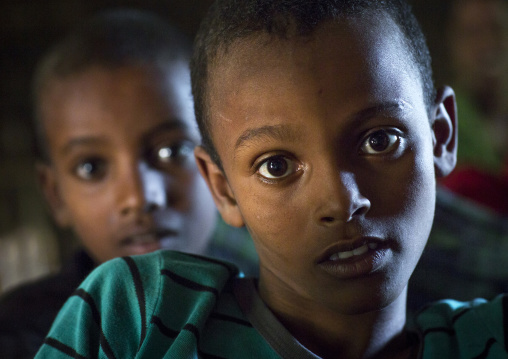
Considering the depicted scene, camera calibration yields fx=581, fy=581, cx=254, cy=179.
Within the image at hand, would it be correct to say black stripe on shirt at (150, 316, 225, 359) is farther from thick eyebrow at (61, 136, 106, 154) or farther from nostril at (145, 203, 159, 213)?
thick eyebrow at (61, 136, 106, 154)

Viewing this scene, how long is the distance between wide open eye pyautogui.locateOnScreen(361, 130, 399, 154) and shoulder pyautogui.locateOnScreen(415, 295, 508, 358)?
28 cm

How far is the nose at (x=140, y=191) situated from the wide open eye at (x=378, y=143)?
57 centimetres

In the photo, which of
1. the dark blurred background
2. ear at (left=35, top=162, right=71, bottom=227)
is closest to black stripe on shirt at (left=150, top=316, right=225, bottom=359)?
ear at (left=35, top=162, right=71, bottom=227)

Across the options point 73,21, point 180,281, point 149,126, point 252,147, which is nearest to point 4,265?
point 73,21

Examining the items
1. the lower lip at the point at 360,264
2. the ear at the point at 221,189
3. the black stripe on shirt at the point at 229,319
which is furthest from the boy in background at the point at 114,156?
the lower lip at the point at 360,264

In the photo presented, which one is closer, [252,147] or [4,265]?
[252,147]

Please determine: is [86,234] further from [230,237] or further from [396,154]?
[396,154]

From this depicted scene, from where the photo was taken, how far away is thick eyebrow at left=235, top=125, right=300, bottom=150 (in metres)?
0.65

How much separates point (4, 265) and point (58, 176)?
3.64 ft

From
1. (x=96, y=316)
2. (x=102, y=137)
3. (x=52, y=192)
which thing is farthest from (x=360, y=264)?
(x=52, y=192)

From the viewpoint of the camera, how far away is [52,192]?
140cm

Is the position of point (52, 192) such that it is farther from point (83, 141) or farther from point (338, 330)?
point (338, 330)

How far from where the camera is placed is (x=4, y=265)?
87.6 inches

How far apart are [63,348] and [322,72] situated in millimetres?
440
